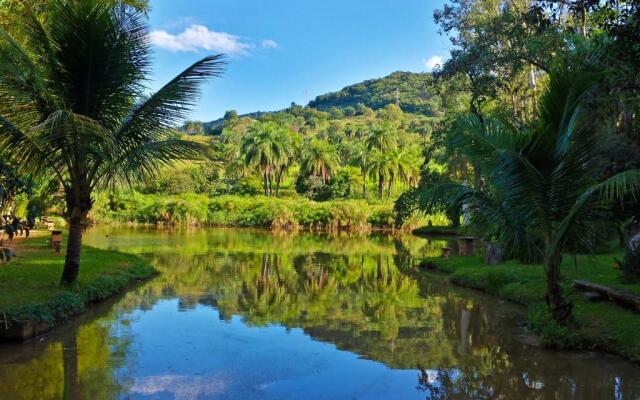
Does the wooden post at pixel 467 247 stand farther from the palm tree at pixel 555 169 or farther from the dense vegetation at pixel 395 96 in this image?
the dense vegetation at pixel 395 96

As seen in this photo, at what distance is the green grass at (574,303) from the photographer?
27.7ft

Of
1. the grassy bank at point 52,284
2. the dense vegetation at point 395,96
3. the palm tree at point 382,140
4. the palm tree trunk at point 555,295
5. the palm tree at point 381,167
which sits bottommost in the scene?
the grassy bank at point 52,284

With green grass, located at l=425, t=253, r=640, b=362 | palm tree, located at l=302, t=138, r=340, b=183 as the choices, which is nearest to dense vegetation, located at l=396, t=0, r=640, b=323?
green grass, located at l=425, t=253, r=640, b=362

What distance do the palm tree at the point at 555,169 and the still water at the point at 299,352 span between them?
1.83 meters

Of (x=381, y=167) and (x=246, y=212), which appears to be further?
(x=381, y=167)

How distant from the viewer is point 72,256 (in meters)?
11.2

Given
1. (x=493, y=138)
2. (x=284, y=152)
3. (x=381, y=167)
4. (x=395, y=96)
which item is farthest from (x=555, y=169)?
(x=395, y=96)

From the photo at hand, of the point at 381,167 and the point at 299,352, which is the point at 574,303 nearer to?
the point at 299,352

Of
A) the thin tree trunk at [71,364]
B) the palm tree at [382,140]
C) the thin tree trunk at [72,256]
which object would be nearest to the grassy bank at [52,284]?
the thin tree trunk at [72,256]

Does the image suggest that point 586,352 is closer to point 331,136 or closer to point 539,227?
point 539,227

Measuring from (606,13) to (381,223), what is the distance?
43651 millimetres

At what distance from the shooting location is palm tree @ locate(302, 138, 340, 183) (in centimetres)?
6569

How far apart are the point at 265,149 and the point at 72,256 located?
48.4 metres

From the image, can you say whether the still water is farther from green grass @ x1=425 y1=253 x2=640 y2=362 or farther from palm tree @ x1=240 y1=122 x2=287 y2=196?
palm tree @ x1=240 y1=122 x2=287 y2=196
